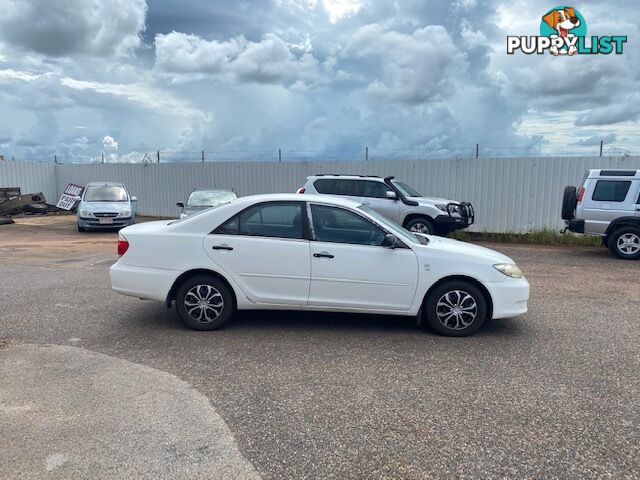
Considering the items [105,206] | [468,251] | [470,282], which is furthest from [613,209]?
[105,206]

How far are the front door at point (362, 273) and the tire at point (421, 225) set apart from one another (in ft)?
23.5

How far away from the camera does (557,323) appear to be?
5.93m

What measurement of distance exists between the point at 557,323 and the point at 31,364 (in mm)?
5653

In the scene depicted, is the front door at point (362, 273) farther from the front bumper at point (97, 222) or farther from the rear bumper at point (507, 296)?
the front bumper at point (97, 222)

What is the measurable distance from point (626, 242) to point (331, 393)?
9668 millimetres

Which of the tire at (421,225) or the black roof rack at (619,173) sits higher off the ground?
the black roof rack at (619,173)

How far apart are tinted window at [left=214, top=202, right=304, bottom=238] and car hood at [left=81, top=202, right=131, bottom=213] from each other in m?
12.2

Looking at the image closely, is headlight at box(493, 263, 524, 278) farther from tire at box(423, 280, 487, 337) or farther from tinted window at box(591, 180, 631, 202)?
tinted window at box(591, 180, 631, 202)

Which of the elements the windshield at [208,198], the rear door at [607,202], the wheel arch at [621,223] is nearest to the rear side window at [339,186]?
the windshield at [208,198]

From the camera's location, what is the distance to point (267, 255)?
5398mm

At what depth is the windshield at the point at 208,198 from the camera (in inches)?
547

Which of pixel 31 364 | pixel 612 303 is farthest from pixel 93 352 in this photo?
pixel 612 303

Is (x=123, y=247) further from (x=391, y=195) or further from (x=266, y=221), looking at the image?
(x=391, y=195)

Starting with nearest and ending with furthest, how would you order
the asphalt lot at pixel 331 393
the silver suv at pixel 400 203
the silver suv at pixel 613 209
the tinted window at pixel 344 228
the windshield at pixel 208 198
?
the asphalt lot at pixel 331 393
the tinted window at pixel 344 228
the silver suv at pixel 613 209
the silver suv at pixel 400 203
the windshield at pixel 208 198
